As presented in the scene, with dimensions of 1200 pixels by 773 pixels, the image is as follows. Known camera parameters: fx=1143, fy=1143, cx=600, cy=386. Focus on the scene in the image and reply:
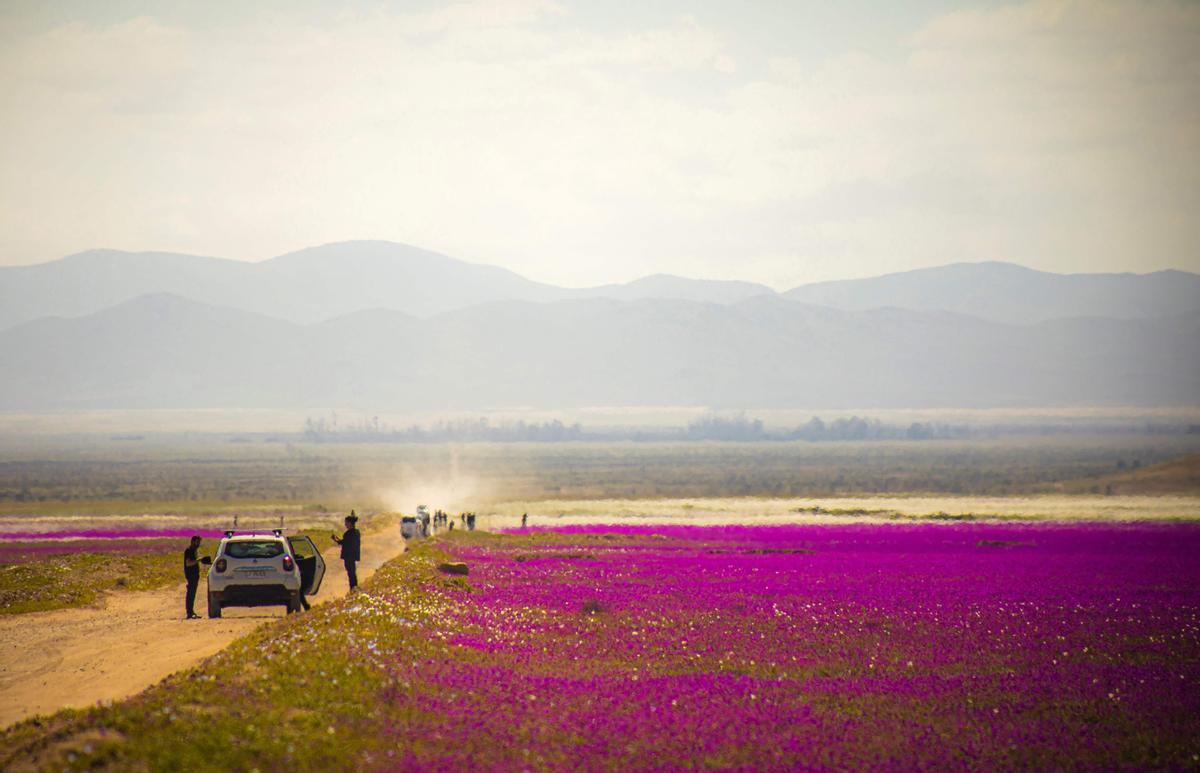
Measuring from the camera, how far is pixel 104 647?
2361 centimetres

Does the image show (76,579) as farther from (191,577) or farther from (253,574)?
(253,574)

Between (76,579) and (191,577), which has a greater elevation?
(191,577)

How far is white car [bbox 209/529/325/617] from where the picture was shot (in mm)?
27594

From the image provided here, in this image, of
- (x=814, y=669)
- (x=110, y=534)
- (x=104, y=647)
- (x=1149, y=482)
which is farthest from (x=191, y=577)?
(x=1149, y=482)

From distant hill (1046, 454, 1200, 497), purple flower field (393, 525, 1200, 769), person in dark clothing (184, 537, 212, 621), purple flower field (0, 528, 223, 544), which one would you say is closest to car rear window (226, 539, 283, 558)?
person in dark clothing (184, 537, 212, 621)

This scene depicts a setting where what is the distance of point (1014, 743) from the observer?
53.9 feet

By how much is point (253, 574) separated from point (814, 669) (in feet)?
45.9

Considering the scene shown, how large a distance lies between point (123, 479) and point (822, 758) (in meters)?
159

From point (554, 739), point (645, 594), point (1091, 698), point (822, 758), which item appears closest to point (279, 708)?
point (554, 739)

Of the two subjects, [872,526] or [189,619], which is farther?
[872,526]

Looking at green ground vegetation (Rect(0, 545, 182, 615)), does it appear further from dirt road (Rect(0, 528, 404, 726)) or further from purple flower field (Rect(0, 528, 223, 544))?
purple flower field (Rect(0, 528, 223, 544))

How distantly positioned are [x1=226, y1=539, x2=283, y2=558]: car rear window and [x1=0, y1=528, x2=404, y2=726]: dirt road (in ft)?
5.32

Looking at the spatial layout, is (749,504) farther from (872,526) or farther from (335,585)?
(335,585)

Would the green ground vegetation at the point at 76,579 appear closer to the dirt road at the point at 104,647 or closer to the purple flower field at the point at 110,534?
the dirt road at the point at 104,647
